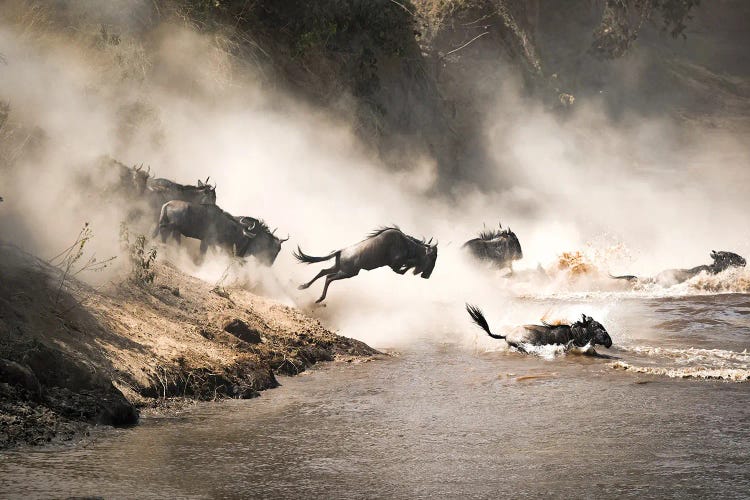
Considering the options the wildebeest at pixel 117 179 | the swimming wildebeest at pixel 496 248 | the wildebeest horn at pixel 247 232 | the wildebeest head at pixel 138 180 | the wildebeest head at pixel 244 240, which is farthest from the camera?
the swimming wildebeest at pixel 496 248

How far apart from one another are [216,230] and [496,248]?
8.30m

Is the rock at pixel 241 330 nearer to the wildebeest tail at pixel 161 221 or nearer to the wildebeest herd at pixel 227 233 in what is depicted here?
the wildebeest herd at pixel 227 233

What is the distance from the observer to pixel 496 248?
2145cm

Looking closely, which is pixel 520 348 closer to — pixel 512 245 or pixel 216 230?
pixel 216 230

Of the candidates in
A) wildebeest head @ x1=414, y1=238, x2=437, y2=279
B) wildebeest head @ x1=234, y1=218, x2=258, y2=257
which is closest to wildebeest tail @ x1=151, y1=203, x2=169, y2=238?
wildebeest head @ x1=234, y1=218, x2=258, y2=257

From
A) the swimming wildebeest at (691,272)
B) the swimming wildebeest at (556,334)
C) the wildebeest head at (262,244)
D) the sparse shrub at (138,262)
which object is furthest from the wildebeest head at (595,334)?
the swimming wildebeest at (691,272)

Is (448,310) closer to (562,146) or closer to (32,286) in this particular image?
(32,286)

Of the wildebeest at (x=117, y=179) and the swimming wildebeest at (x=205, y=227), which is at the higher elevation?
the wildebeest at (x=117, y=179)

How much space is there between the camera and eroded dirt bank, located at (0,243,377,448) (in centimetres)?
664

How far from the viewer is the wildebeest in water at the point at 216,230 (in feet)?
47.8

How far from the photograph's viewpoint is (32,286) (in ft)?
27.5

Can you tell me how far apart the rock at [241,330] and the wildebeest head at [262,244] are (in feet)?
16.3

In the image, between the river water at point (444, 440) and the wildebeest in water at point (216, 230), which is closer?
the river water at point (444, 440)

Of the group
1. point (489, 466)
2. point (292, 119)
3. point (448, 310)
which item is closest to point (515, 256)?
point (448, 310)
